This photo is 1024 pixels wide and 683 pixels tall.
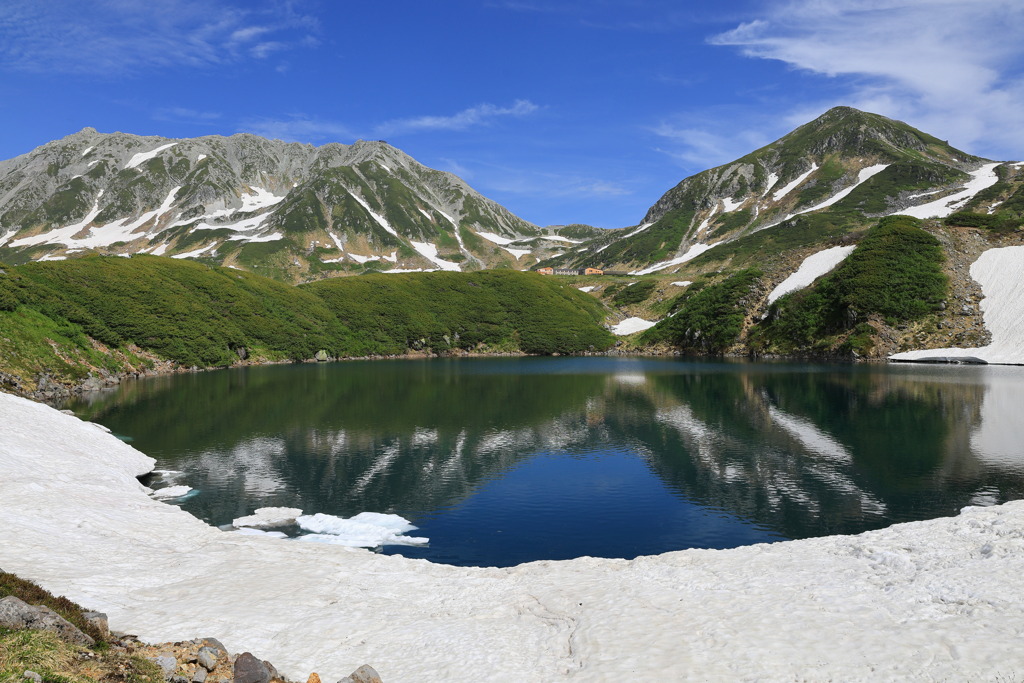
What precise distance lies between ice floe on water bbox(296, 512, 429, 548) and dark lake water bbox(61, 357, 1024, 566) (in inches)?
29.7

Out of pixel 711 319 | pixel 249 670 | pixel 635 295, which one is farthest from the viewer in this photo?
pixel 635 295

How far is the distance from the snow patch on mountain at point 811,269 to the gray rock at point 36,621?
145482mm

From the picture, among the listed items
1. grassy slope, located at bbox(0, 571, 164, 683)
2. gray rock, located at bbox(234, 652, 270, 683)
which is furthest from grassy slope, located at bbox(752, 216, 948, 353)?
grassy slope, located at bbox(0, 571, 164, 683)

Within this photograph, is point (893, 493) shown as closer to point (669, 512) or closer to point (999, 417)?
point (669, 512)

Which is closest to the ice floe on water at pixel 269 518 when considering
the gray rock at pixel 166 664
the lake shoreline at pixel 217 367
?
the gray rock at pixel 166 664

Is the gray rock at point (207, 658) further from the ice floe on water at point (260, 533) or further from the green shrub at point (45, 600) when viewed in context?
the ice floe on water at point (260, 533)

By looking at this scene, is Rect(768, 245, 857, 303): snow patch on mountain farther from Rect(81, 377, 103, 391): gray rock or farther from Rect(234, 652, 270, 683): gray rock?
Rect(234, 652, 270, 683): gray rock

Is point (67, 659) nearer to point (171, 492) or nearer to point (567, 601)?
point (567, 601)

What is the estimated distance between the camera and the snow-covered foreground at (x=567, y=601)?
12.9 metres

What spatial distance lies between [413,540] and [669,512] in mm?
13086

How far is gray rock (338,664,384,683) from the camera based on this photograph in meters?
11.7

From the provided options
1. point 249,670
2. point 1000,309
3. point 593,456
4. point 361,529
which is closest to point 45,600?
point 249,670

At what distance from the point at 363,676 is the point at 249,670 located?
2.31 meters

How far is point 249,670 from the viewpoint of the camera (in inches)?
460
